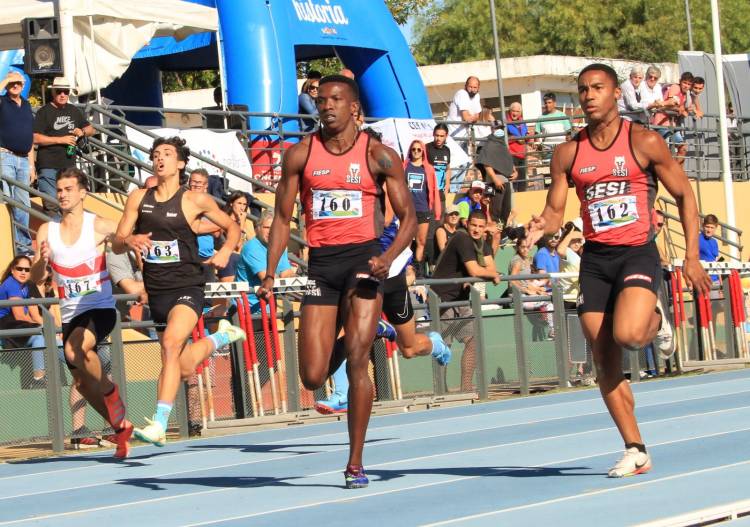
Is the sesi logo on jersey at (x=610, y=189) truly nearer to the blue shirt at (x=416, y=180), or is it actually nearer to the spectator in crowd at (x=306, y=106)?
the blue shirt at (x=416, y=180)

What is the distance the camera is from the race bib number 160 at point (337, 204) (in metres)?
9.04

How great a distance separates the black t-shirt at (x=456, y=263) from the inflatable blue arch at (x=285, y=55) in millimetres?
7164

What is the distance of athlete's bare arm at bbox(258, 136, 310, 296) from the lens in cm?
911

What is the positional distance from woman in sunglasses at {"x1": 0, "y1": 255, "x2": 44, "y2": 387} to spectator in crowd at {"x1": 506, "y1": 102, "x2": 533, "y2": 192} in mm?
12301

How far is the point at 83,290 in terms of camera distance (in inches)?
456

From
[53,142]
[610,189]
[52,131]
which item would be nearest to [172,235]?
[610,189]

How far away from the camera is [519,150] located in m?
26.3

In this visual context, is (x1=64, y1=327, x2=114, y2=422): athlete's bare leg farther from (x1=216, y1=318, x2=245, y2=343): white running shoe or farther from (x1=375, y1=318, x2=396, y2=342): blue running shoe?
(x1=375, y1=318, x2=396, y2=342): blue running shoe

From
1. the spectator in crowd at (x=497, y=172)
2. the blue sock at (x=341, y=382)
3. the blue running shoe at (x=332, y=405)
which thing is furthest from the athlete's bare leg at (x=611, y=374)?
the spectator in crowd at (x=497, y=172)

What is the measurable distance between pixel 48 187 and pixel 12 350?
14.2 ft

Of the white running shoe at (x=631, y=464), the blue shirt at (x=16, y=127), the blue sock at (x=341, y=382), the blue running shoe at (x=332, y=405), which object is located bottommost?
the white running shoe at (x=631, y=464)

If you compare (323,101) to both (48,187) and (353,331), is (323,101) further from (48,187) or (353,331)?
(48,187)

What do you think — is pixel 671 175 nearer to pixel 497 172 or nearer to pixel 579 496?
pixel 579 496

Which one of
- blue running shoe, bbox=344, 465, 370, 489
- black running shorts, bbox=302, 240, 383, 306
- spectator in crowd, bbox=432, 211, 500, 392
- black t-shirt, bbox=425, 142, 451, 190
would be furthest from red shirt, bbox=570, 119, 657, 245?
black t-shirt, bbox=425, 142, 451, 190
